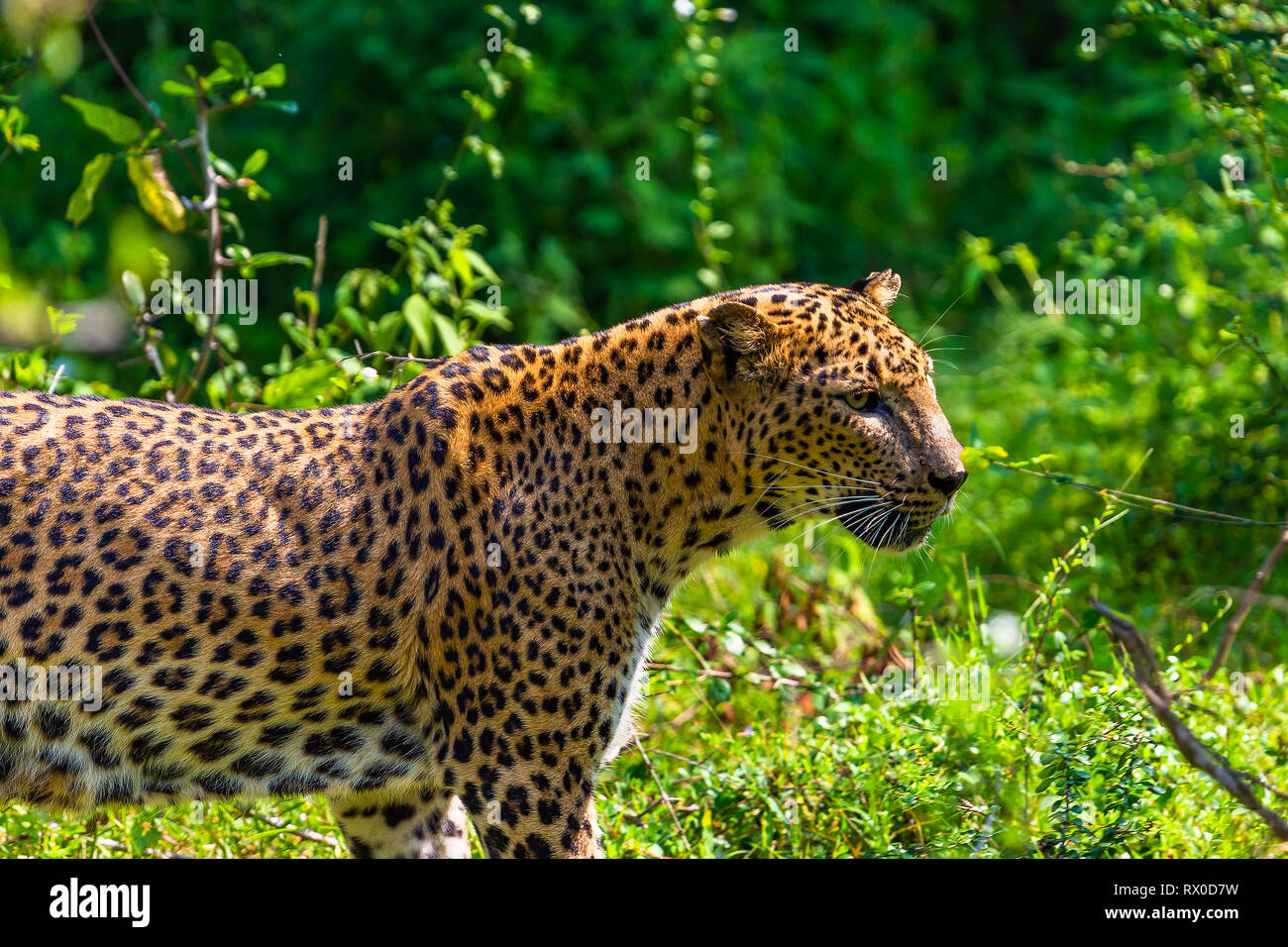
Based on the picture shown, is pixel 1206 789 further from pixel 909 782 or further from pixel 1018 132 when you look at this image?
pixel 1018 132

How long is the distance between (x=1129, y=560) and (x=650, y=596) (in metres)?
3.71

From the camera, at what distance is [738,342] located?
4.78m

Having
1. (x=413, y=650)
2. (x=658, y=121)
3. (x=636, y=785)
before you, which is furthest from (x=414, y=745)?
(x=658, y=121)

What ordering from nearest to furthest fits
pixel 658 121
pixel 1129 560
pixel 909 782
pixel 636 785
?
1. pixel 909 782
2. pixel 636 785
3. pixel 1129 560
4. pixel 658 121

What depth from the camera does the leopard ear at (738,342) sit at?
4.75m

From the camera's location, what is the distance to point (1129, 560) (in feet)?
25.3
